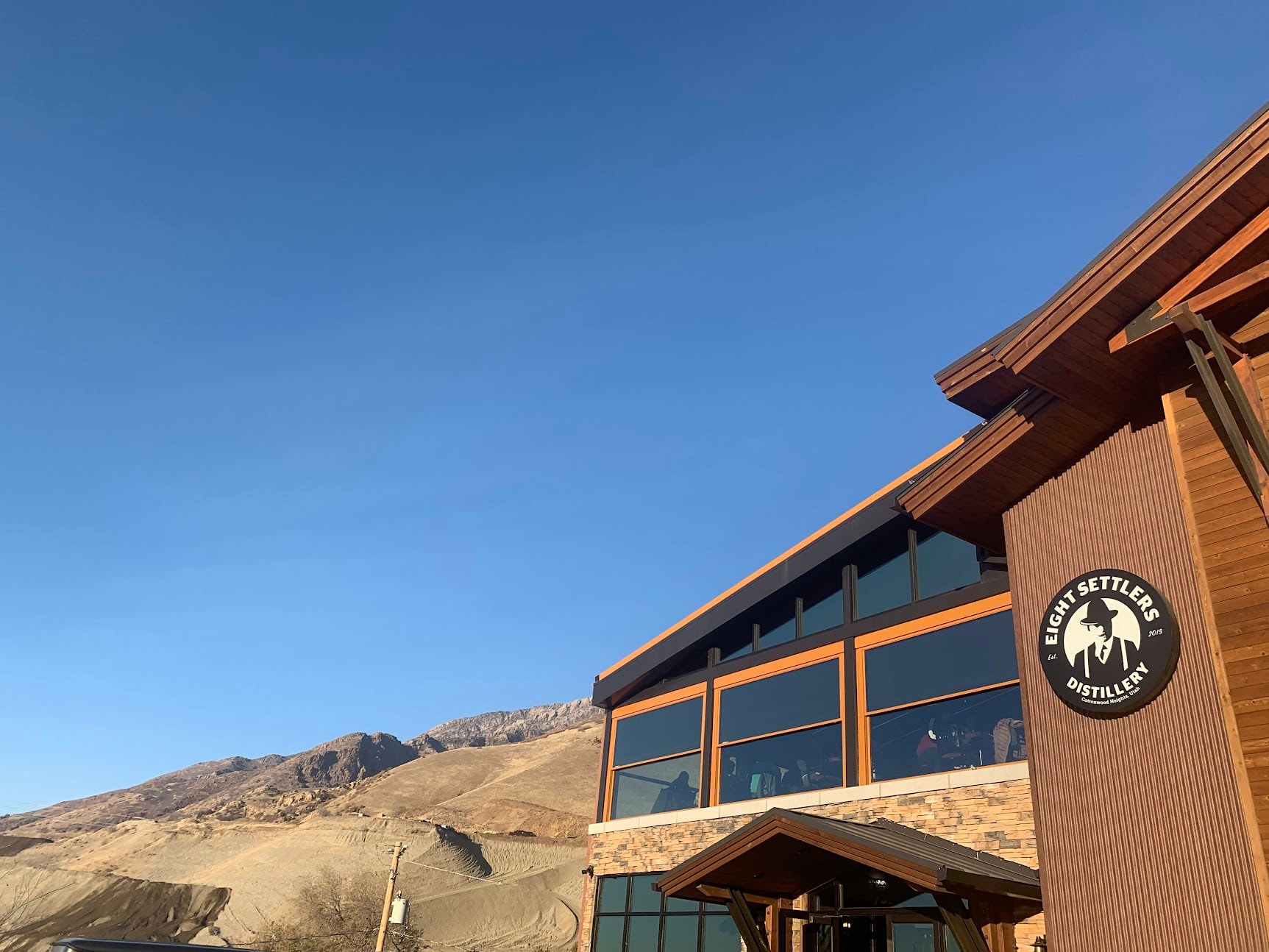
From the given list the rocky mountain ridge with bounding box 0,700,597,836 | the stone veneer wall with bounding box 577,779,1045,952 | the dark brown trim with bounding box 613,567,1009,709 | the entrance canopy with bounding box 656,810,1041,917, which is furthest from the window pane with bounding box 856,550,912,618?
the rocky mountain ridge with bounding box 0,700,597,836

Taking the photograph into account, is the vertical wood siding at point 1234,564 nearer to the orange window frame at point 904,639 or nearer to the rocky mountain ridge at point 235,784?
the orange window frame at point 904,639

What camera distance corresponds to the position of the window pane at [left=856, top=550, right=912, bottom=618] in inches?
595

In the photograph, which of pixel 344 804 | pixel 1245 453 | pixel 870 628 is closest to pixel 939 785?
pixel 870 628

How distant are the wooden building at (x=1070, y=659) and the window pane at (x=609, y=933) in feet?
8.88

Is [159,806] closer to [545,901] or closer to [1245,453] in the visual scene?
[545,901]

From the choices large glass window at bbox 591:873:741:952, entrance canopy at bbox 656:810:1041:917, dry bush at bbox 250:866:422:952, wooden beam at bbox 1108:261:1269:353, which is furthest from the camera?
dry bush at bbox 250:866:422:952

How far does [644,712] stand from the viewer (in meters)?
20.4

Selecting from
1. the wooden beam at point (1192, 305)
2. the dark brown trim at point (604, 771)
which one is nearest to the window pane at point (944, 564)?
the wooden beam at point (1192, 305)

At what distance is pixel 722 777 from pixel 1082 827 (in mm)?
9730

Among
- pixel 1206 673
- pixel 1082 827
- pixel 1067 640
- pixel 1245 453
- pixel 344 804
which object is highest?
pixel 344 804

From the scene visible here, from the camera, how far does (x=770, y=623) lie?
17812mm

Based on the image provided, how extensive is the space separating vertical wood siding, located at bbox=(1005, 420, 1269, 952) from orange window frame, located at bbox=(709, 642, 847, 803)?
6.04 metres

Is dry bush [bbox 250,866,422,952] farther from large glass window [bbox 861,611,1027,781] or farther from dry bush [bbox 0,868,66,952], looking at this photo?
large glass window [bbox 861,611,1027,781]

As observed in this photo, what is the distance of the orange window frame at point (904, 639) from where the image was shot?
13273mm
